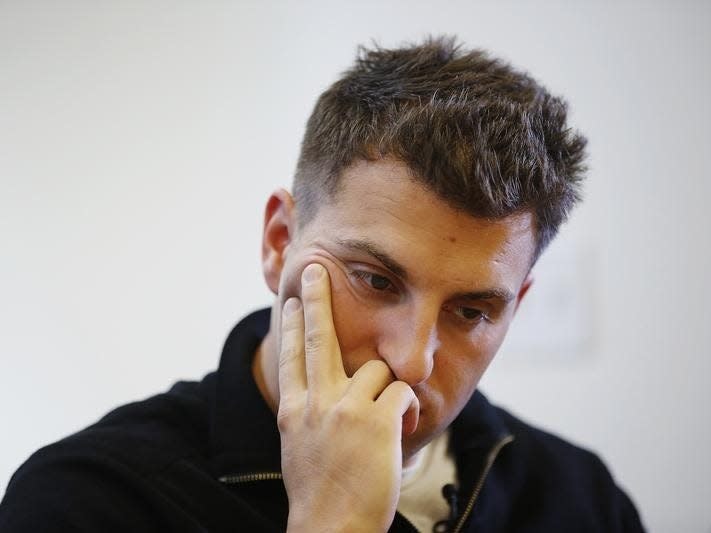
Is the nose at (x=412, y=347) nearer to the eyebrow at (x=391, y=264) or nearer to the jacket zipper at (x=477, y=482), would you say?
the eyebrow at (x=391, y=264)

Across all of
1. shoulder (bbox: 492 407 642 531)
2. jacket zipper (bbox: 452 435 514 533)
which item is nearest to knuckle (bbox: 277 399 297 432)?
jacket zipper (bbox: 452 435 514 533)

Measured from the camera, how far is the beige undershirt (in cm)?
121

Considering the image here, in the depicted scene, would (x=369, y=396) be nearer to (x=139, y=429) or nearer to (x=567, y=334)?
(x=139, y=429)

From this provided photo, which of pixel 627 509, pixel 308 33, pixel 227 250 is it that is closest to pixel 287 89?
pixel 308 33

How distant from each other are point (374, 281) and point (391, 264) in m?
0.05

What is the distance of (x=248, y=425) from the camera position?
3.61ft

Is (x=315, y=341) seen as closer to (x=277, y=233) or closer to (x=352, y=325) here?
(x=352, y=325)

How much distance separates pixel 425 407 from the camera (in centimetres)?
103

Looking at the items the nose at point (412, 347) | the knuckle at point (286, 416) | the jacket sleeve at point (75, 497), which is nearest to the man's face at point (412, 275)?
the nose at point (412, 347)

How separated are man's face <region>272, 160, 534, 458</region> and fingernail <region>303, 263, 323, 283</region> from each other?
0.01 metres

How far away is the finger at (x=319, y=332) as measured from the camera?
940 millimetres

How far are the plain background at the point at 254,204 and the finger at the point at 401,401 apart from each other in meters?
1.10

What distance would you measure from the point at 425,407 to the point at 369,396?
160 millimetres

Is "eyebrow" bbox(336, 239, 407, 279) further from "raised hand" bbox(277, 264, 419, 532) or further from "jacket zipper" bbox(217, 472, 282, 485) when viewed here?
"jacket zipper" bbox(217, 472, 282, 485)
